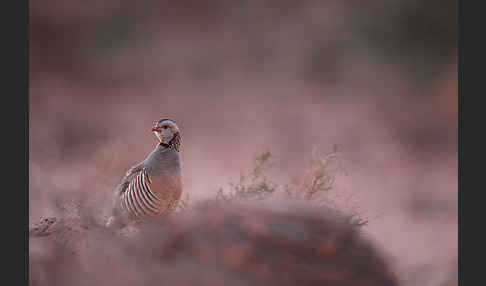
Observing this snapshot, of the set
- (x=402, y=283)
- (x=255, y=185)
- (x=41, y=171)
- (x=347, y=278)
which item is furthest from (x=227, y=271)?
(x=41, y=171)

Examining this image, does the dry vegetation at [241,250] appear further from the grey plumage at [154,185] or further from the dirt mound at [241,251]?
the grey plumage at [154,185]

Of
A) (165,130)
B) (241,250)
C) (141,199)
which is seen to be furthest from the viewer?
(165,130)

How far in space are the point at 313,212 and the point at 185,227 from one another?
13.1 inches

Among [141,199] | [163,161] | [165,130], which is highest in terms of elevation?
[165,130]

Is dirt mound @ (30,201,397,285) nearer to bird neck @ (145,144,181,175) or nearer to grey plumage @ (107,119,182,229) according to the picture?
grey plumage @ (107,119,182,229)

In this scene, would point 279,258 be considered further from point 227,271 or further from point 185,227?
point 185,227

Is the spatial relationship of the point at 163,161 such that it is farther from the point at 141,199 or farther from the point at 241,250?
the point at 241,250

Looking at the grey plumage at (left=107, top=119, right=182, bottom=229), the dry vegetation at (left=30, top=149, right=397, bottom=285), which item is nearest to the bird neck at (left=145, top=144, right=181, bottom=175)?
the grey plumage at (left=107, top=119, right=182, bottom=229)

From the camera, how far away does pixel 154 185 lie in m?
1.98

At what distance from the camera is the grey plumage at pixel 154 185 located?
1.94m

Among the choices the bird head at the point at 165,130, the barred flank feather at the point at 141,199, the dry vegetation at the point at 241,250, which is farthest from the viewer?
the bird head at the point at 165,130

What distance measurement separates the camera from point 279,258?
1.22 meters

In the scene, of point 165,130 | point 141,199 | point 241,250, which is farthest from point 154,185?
point 241,250

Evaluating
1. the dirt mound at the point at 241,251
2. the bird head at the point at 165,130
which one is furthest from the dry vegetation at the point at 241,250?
the bird head at the point at 165,130
